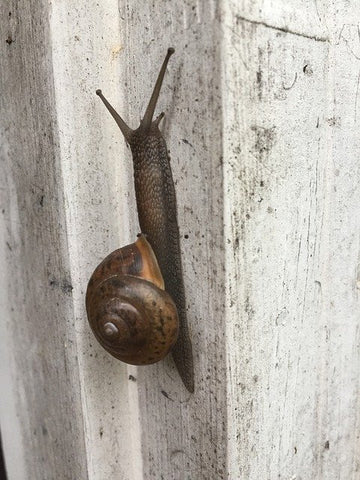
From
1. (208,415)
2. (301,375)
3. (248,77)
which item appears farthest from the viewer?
(301,375)

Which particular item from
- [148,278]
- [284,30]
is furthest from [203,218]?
[284,30]

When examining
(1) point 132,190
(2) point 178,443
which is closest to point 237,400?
(2) point 178,443

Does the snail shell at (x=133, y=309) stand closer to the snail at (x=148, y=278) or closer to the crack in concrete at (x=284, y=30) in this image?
the snail at (x=148, y=278)

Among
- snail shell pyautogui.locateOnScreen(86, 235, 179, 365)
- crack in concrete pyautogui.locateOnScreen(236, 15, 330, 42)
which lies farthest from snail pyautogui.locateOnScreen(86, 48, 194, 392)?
crack in concrete pyautogui.locateOnScreen(236, 15, 330, 42)

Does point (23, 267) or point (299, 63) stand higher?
point (299, 63)

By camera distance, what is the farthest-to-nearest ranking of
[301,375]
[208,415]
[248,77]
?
1. [301,375]
2. [208,415]
3. [248,77]

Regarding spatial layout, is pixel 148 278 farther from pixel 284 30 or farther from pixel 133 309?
pixel 284 30

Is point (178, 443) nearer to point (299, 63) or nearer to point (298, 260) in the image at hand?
point (298, 260)
